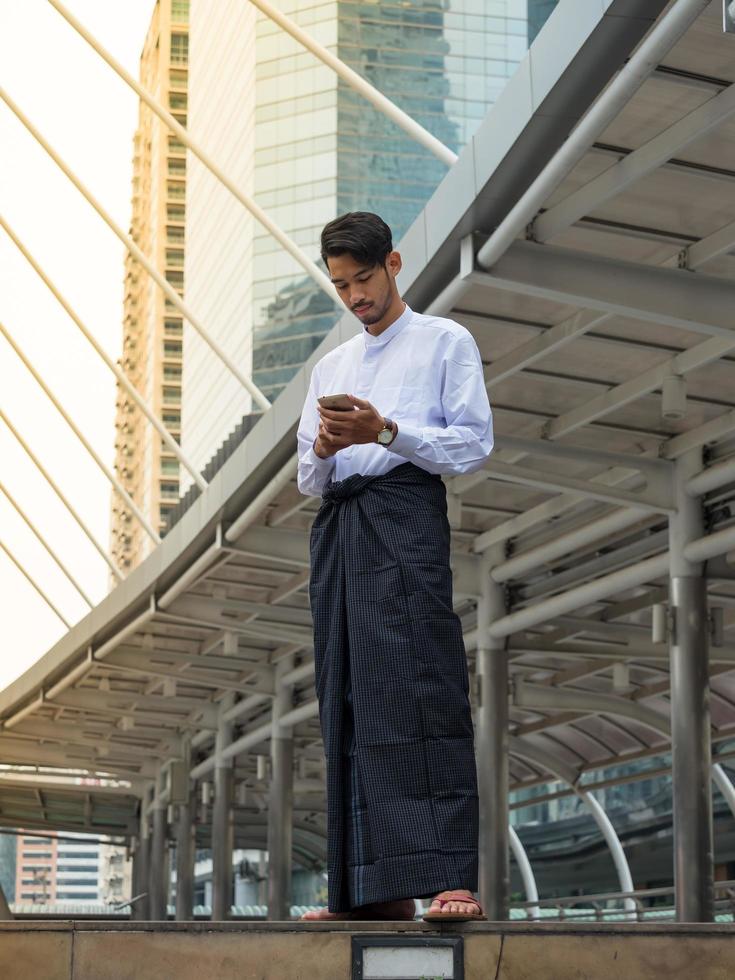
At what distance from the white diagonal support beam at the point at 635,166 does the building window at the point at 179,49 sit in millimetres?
125548

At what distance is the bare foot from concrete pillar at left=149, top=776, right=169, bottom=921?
39208mm

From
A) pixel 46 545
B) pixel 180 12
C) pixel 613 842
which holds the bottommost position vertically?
pixel 613 842

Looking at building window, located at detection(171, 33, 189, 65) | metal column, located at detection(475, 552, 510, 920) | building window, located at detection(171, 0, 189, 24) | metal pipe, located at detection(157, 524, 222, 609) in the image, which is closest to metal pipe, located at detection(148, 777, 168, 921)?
metal pipe, located at detection(157, 524, 222, 609)

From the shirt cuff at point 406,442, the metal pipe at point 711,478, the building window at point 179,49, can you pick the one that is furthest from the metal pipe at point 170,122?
the building window at point 179,49

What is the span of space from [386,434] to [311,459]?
46 centimetres

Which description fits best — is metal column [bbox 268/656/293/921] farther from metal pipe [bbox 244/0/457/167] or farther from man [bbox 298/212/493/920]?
man [bbox 298/212/493/920]

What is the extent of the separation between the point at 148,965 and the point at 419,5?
132882 millimetres

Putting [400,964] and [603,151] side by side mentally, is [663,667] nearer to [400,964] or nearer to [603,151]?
[603,151]

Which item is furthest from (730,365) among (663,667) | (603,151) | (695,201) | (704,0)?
(663,667)

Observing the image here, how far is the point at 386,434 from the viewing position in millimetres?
3818

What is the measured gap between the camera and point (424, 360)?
13.6 ft

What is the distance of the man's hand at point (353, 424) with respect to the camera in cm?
378

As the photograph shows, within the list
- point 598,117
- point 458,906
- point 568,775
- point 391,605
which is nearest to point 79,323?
point 598,117

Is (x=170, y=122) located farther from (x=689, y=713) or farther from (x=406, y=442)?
(x=406, y=442)
